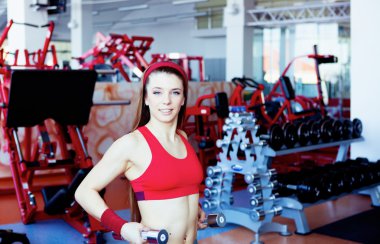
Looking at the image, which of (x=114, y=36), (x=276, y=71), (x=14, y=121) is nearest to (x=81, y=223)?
(x=14, y=121)

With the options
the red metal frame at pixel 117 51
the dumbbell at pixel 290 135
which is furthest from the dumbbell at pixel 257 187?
the red metal frame at pixel 117 51

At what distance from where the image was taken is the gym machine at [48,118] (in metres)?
3.66

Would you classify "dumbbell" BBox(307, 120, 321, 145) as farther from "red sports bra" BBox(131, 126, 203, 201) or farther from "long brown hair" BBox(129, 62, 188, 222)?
"red sports bra" BBox(131, 126, 203, 201)

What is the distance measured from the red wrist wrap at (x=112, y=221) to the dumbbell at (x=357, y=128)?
12.8 ft

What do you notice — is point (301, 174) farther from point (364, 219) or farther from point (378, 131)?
point (378, 131)

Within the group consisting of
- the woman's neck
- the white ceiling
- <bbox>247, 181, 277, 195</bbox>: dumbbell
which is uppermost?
the white ceiling

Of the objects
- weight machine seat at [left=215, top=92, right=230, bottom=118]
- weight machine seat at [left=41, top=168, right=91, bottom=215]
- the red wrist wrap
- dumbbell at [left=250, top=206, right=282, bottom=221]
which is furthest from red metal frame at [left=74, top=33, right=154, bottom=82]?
the red wrist wrap

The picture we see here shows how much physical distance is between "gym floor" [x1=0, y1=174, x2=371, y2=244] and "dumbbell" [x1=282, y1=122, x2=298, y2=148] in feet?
2.06

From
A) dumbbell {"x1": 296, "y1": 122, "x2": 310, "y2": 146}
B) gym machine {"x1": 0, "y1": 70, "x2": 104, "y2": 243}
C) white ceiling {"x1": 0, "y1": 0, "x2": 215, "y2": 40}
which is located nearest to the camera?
gym machine {"x1": 0, "y1": 70, "x2": 104, "y2": 243}

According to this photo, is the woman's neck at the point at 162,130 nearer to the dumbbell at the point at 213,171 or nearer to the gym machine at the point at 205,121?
the dumbbell at the point at 213,171

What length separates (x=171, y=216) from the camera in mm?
1479

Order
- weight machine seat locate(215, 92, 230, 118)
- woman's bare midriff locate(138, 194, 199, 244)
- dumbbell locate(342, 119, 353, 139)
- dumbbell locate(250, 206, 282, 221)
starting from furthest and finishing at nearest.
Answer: weight machine seat locate(215, 92, 230, 118) → dumbbell locate(342, 119, 353, 139) → dumbbell locate(250, 206, 282, 221) → woman's bare midriff locate(138, 194, 199, 244)

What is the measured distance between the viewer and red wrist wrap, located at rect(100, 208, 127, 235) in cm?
137

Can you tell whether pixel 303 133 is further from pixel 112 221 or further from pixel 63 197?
pixel 112 221
